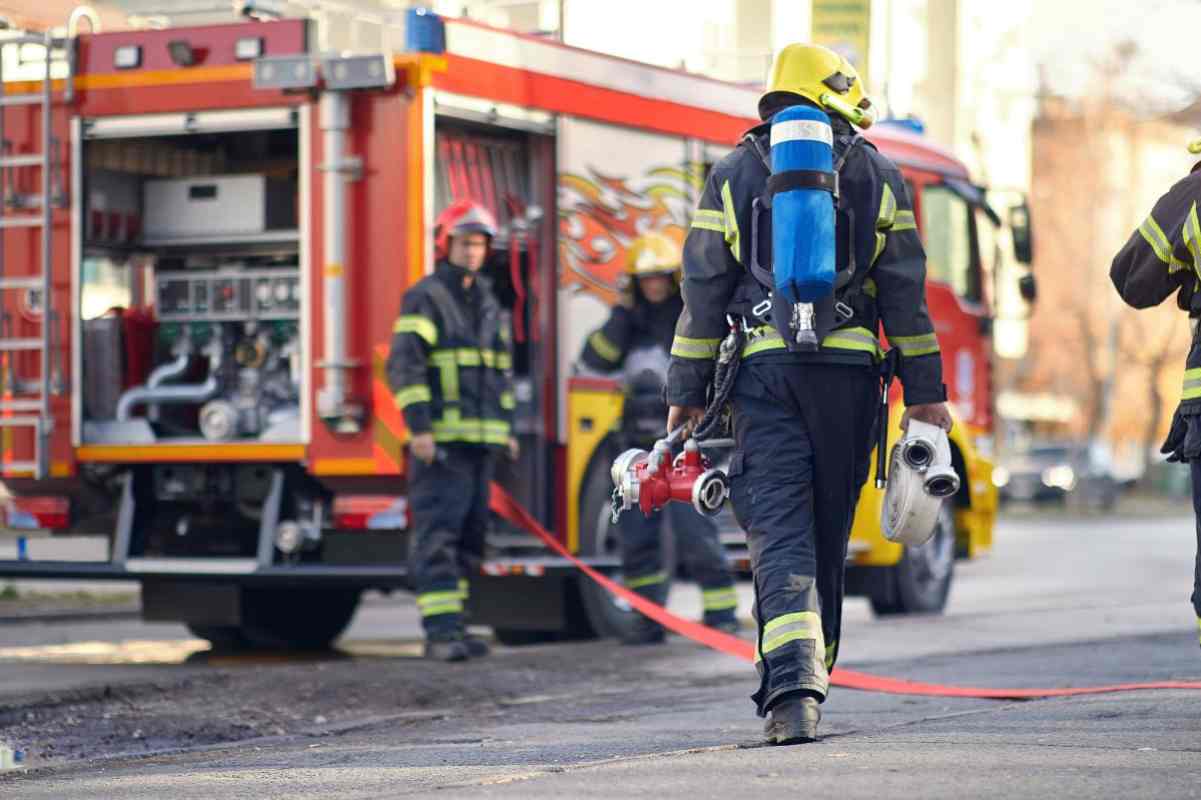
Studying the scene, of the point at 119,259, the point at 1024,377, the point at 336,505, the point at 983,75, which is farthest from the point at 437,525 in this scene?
the point at 983,75

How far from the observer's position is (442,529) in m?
9.74

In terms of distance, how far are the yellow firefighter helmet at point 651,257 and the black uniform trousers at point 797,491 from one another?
14.8 feet

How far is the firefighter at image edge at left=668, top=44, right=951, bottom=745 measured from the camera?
5.94 metres

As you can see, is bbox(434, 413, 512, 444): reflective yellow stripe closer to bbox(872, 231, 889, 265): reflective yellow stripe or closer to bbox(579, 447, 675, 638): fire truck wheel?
bbox(579, 447, 675, 638): fire truck wheel

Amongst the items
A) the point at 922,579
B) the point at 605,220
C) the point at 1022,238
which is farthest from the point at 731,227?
the point at 1022,238

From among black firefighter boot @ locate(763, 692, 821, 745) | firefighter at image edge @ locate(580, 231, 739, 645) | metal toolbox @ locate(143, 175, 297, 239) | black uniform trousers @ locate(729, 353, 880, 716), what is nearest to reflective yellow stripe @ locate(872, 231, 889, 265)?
black uniform trousers @ locate(729, 353, 880, 716)

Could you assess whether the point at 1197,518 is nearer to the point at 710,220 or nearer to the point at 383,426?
the point at 710,220

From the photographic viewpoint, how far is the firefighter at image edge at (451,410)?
967 centimetres

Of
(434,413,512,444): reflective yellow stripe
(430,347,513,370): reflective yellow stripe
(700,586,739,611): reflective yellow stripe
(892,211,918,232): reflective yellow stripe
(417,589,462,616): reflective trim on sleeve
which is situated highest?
(892,211,918,232): reflective yellow stripe

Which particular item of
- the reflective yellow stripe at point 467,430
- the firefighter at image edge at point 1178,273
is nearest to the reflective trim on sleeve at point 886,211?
the firefighter at image edge at point 1178,273

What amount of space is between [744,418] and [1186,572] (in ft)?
44.3

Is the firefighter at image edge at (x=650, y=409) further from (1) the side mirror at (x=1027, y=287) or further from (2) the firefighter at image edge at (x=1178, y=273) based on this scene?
(2) the firefighter at image edge at (x=1178, y=273)

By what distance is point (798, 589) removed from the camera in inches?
232

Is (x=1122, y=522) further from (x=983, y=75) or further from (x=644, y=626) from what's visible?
(x=983, y=75)
